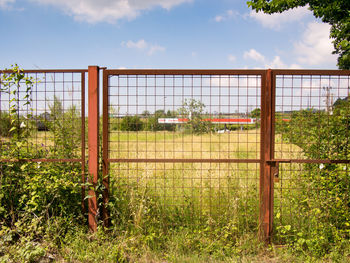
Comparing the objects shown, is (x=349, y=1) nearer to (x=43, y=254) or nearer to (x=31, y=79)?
(x=31, y=79)

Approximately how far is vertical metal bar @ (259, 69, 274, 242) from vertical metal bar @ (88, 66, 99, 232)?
7.84 feet

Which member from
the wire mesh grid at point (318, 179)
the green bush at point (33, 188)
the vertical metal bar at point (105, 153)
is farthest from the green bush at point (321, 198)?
the green bush at point (33, 188)

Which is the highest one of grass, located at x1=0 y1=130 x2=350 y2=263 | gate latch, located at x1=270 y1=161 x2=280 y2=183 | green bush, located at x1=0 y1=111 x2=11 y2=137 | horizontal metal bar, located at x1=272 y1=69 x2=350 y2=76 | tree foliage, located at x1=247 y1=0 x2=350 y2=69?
tree foliage, located at x1=247 y1=0 x2=350 y2=69

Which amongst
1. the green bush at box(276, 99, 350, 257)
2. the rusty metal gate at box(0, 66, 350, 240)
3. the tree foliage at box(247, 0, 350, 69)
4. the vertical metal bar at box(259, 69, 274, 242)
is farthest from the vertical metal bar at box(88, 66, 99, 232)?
the tree foliage at box(247, 0, 350, 69)

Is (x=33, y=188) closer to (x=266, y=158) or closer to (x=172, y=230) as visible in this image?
(x=172, y=230)

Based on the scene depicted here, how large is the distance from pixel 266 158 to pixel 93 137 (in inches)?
99.5

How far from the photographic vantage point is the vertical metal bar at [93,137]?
391 cm

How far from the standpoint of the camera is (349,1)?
6270 millimetres

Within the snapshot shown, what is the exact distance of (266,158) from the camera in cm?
391

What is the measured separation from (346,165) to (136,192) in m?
3.13

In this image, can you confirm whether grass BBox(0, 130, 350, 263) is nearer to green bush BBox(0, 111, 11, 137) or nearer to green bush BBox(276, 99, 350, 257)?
green bush BBox(276, 99, 350, 257)

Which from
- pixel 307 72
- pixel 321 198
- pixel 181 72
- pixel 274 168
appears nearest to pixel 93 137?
pixel 181 72

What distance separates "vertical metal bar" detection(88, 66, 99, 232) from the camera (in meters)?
3.91

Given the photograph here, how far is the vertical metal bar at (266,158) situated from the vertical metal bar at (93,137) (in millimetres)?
2390
